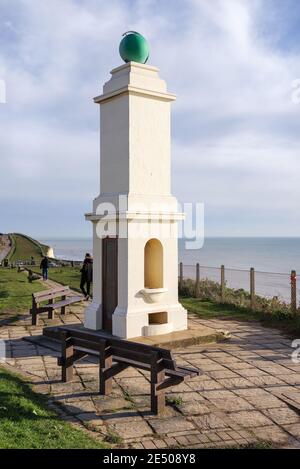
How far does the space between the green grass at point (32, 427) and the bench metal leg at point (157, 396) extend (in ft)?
3.40

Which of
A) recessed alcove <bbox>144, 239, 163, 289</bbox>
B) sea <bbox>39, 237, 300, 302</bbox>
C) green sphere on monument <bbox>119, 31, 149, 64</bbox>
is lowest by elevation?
sea <bbox>39, 237, 300, 302</bbox>

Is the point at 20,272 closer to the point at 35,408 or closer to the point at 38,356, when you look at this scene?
the point at 38,356

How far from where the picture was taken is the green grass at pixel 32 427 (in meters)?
4.75

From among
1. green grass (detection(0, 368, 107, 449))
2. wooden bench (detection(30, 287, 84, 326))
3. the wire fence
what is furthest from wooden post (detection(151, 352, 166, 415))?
the wire fence

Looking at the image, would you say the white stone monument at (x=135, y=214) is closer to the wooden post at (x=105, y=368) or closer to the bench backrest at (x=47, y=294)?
the bench backrest at (x=47, y=294)

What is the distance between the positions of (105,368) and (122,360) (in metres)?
0.26

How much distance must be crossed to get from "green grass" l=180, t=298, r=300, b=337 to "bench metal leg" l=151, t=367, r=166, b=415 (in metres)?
5.38

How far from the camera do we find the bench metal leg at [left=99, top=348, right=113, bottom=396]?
261 inches

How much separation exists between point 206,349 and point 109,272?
8.15ft

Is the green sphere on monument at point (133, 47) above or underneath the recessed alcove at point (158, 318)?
above

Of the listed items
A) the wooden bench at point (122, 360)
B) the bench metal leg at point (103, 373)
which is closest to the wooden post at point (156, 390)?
the wooden bench at point (122, 360)

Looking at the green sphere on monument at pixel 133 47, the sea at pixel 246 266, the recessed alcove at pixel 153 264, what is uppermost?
the green sphere on monument at pixel 133 47

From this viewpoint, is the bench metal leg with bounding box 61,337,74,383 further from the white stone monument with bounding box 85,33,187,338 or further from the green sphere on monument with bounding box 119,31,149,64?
the green sphere on monument with bounding box 119,31,149,64

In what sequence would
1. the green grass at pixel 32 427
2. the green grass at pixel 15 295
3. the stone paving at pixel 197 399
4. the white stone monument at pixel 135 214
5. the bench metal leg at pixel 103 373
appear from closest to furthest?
the green grass at pixel 32 427
the stone paving at pixel 197 399
the bench metal leg at pixel 103 373
the white stone monument at pixel 135 214
the green grass at pixel 15 295
